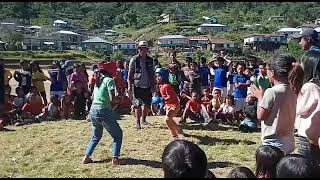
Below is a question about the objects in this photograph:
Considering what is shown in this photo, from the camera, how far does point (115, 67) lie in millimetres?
13062

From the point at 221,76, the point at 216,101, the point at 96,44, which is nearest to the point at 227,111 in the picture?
the point at 216,101

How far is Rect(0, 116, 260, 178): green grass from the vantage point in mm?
6770

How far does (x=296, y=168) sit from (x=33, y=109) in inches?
351

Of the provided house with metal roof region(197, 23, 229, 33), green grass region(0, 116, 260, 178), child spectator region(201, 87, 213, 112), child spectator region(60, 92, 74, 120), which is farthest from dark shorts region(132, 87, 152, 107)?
house with metal roof region(197, 23, 229, 33)

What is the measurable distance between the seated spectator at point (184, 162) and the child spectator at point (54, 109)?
28.4 feet

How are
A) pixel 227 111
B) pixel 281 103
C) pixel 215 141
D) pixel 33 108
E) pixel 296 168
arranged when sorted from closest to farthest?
pixel 296 168 < pixel 281 103 < pixel 215 141 < pixel 227 111 < pixel 33 108

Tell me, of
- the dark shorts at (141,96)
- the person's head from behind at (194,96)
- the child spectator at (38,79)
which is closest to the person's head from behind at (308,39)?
the dark shorts at (141,96)

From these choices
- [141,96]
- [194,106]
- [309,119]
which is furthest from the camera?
[194,106]

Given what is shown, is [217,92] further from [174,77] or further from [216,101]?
[174,77]

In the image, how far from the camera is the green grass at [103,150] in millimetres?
6770

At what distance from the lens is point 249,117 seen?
9859mm

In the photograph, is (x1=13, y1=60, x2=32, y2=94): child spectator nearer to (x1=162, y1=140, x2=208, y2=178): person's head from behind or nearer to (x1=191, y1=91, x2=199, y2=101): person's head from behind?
(x1=191, y1=91, x2=199, y2=101): person's head from behind

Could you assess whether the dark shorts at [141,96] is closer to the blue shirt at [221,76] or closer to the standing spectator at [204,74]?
the blue shirt at [221,76]

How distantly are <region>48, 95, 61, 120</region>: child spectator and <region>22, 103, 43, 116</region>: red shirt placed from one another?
0.26 metres
